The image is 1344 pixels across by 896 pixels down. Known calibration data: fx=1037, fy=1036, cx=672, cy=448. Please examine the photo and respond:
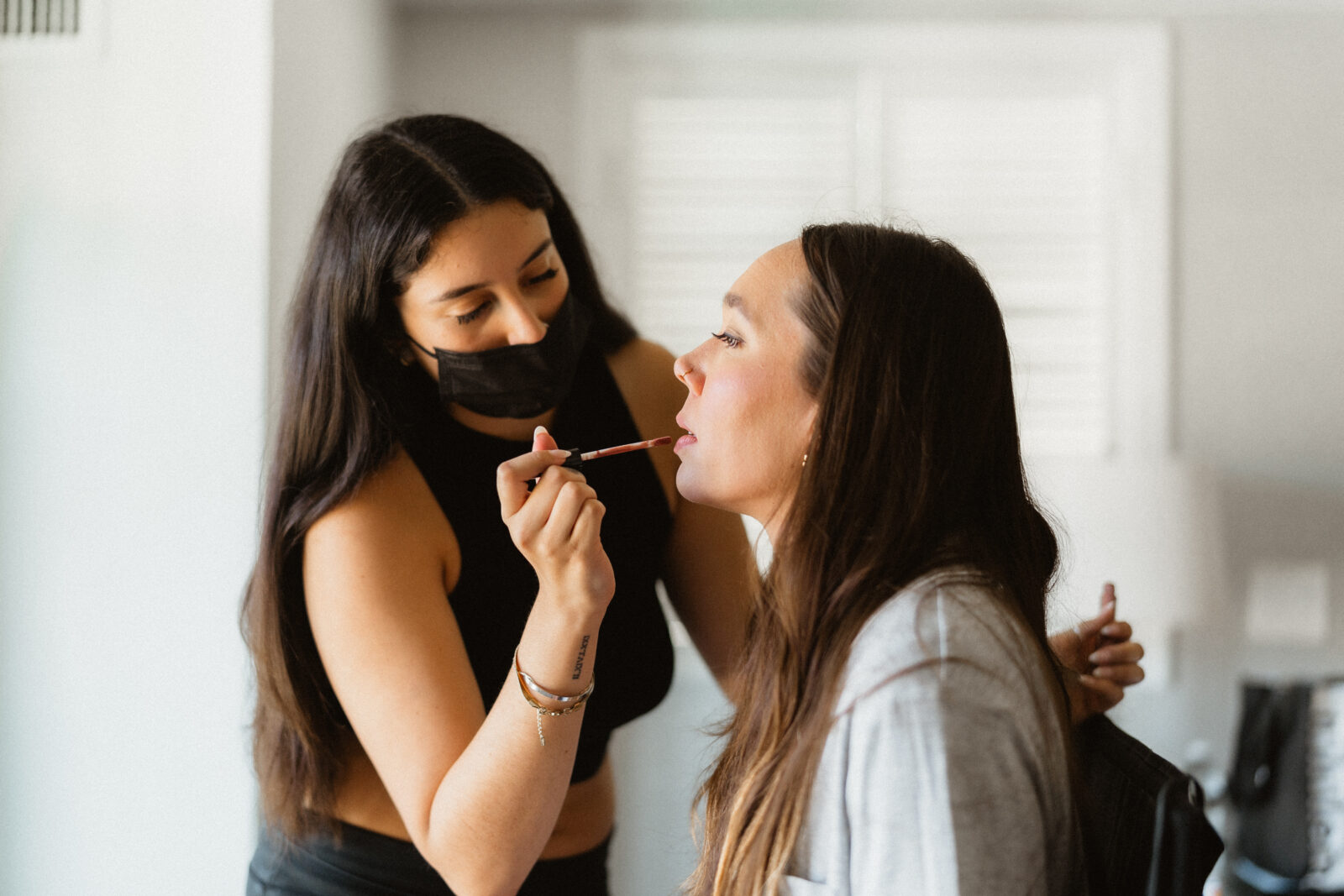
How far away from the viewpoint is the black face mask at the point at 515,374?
120cm

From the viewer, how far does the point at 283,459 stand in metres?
1.24

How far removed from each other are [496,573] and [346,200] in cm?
47

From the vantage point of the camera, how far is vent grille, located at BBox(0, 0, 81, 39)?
5.54 ft

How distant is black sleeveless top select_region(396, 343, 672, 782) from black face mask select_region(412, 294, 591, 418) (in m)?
0.05

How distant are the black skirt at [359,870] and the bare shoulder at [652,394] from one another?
508 mm

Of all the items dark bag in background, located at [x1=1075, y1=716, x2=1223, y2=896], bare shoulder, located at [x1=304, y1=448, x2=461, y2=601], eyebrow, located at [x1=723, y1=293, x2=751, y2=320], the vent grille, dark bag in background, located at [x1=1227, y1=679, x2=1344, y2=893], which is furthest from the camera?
dark bag in background, located at [x1=1227, y1=679, x2=1344, y2=893]

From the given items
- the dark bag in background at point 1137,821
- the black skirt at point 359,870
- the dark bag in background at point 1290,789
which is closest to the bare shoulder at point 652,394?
the black skirt at point 359,870

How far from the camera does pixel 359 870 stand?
4.15 ft

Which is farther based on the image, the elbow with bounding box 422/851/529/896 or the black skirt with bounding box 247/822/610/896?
the black skirt with bounding box 247/822/610/896

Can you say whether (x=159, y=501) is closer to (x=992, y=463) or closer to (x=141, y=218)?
(x=141, y=218)

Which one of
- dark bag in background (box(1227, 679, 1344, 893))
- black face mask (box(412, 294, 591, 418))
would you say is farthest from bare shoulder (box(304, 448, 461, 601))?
dark bag in background (box(1227, 679, 1344, 893))

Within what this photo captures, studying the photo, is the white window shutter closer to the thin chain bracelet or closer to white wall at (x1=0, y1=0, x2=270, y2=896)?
white wall at (x1=0, y1=0, x2=270, y2=896)

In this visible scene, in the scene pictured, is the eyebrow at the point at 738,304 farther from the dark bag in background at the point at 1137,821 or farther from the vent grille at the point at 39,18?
the vent grille at the point at 39,18

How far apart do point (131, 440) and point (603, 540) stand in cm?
91
